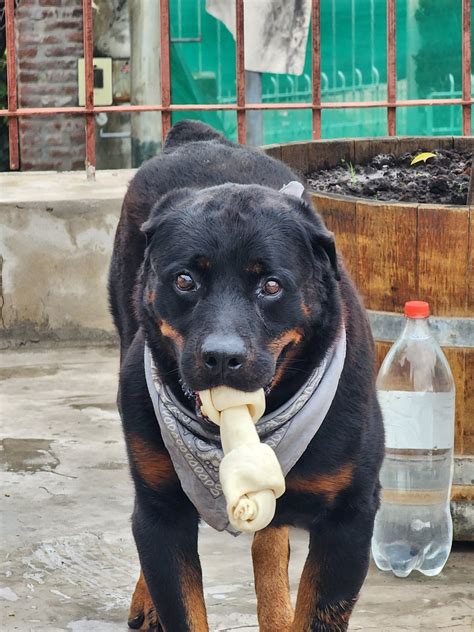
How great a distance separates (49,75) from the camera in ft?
38.1

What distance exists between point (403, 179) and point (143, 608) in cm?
Result: 228

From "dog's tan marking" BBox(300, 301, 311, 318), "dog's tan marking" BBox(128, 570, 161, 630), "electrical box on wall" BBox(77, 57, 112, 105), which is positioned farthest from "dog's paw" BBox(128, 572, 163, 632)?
"electrical box on wall" BBox(77, 57, 112, 105)

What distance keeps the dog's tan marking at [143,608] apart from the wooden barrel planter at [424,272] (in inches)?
47.8

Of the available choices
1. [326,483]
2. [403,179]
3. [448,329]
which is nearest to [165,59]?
[403,179]

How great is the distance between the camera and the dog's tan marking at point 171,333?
3271 millimetres

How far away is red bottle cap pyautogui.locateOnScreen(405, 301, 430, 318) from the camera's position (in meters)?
4.54

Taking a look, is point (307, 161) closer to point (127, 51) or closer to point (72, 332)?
point (72, 332)

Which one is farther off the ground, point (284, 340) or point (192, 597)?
point (284, 340)

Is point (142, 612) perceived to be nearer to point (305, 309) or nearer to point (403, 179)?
point (305, 309)

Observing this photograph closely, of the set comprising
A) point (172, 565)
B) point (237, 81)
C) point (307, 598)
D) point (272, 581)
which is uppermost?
point (237, 81)

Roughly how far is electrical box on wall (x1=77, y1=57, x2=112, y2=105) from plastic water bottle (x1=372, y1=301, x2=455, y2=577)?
7415mm

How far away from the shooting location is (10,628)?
13.8ft

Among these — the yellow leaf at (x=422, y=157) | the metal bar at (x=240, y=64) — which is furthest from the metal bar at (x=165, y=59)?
the yellow leaf at (x=422, y=157)

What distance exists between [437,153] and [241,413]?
10.6 feet
